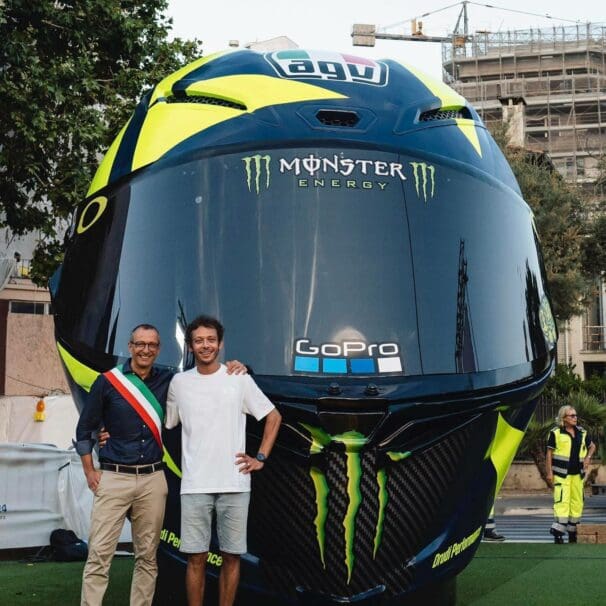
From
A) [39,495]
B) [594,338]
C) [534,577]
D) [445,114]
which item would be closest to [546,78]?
[594,338]

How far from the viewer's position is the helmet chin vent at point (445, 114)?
19.8 ft

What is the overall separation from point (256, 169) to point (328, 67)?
3.37 ft

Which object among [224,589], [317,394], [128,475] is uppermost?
[317,394]

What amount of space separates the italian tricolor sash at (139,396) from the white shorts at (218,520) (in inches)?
16.0

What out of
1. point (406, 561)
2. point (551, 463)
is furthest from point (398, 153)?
point (551, 463)

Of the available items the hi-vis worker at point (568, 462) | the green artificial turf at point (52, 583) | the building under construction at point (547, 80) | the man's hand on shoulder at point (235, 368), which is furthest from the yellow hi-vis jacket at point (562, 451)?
the building under construction at point (547, 80)

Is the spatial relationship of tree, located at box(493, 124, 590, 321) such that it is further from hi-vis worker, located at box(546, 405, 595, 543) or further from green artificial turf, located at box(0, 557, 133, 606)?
green artificial turf, located at box(0, 557, 133, 606)

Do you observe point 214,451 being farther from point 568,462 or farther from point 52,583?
point 568,462

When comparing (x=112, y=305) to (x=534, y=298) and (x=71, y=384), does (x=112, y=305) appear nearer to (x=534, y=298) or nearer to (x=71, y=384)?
(x=71, y=384)

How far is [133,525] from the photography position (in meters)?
5.50

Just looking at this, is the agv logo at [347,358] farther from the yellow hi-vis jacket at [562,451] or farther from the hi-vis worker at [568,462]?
the yellow hi-vis jacket at [562,451]

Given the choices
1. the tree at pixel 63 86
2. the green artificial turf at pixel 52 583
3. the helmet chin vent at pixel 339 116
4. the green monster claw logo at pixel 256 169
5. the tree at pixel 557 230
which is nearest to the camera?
the green monster claw logo at pixel 256 169

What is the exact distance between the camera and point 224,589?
5.09 meters

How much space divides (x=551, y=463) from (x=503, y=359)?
8148 millimetres
